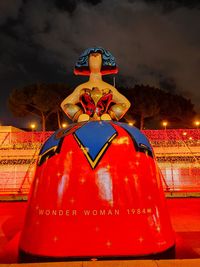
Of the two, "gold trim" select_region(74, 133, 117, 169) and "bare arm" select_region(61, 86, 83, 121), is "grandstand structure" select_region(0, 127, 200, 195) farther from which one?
"gold trim" select_region(74, 133, 117, 169)

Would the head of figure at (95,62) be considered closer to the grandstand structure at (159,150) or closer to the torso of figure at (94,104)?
the torso of figure at (94,104)

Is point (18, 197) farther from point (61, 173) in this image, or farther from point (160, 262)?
point (160, 262)

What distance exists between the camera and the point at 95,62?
547cm

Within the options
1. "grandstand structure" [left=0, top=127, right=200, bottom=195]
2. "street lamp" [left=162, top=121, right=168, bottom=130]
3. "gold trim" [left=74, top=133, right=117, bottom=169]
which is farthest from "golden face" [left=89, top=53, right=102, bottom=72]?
"street lamp" [left=162, top=121, right=168, bottom=130]

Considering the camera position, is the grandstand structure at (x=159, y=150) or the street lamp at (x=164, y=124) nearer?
the grandstand structure at (x=159, y=150)

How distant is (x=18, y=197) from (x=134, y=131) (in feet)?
20.2

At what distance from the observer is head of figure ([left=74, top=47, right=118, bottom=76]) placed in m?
5.45

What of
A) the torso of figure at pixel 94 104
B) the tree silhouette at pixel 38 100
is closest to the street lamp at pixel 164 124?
→ the tree silhouette at pixel 38 100

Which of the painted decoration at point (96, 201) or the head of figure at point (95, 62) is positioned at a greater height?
the head of figure at point (95, 62)

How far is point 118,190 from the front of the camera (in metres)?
3.23

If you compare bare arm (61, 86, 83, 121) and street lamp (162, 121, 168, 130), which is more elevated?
street lamp (162, 121, 168, 130)

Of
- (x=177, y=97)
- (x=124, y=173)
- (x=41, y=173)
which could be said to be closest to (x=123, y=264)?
(x=124, y=173)

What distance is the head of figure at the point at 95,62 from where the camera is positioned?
545 centimetres

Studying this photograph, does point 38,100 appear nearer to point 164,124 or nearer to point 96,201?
point 164,124
